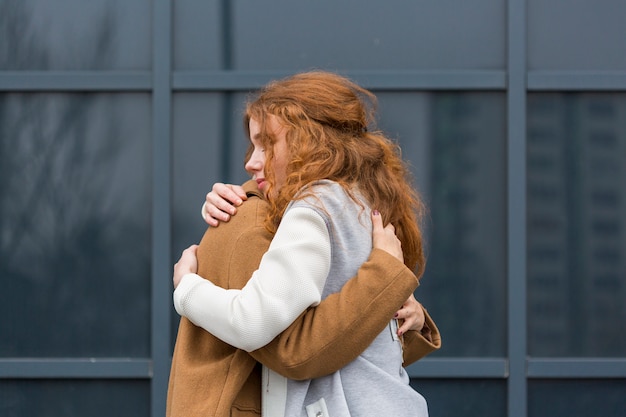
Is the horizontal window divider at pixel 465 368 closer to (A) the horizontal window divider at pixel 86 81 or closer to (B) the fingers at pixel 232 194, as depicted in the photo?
(A) the horizontal window divider at pixel 86 81

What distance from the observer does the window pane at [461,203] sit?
369 centimetres

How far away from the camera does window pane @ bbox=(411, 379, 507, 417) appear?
3.68 m

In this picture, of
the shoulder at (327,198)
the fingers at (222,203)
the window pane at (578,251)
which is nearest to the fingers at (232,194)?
the fingers at (222,203)

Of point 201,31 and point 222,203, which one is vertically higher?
point 201,31

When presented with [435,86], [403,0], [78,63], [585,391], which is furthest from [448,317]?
[78,63]

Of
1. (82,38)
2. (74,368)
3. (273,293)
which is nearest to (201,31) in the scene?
(82,38)

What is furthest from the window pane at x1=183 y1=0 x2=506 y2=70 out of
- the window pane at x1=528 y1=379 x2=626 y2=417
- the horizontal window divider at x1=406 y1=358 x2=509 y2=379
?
the window pane at x1=528 y1=379 x2=626 y2=417

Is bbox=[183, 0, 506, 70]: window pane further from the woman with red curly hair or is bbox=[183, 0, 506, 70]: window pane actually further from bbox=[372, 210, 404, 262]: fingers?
bbox=[372, 210, 404, 262]: fingers

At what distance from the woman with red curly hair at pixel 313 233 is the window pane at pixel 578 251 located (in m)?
1.49

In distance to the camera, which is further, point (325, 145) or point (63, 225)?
point (63, 225)

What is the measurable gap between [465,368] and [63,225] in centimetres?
170

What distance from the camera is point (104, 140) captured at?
12.2 ft

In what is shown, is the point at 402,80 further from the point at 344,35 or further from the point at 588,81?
the point at 588,81

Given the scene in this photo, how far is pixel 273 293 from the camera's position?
197 centimetres
